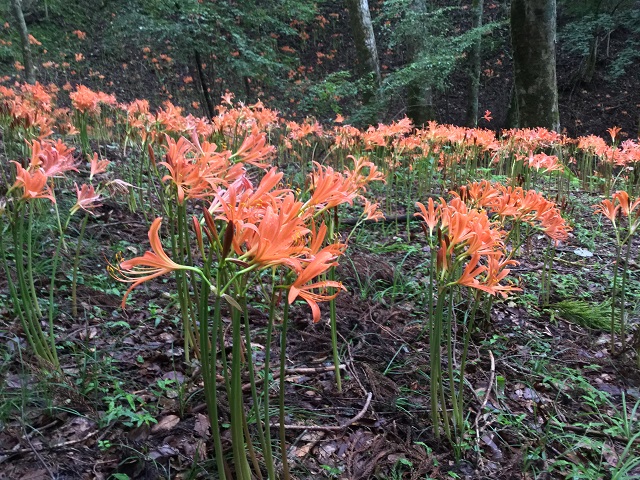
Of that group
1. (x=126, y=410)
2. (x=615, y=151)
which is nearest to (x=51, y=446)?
(x=126, y=410)

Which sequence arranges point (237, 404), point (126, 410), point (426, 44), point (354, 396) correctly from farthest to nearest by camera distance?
point (426, 44) → point (354, 396) → point (126, 410) → point (237, 404)

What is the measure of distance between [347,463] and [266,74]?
818 cm

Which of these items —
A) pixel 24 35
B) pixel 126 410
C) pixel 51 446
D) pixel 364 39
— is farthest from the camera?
pixel 364 39

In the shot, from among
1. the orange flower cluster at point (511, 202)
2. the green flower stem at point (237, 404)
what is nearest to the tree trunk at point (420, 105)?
the orange flower cluster at point (511, 202)

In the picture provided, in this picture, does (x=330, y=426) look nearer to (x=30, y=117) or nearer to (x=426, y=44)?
(x=30, y=117)

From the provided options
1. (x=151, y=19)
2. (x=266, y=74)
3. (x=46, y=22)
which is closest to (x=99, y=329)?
(x=151, y=19)

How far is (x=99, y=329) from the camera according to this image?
220cm

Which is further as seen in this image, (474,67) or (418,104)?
(474,67)

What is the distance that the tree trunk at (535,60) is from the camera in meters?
6.89

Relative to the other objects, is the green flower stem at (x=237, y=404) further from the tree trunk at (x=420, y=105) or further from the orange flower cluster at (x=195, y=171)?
the tree trunk at (x=420, y=105)

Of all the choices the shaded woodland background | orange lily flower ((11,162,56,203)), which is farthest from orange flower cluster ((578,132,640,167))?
orange lily flower ((11,162,56,203))

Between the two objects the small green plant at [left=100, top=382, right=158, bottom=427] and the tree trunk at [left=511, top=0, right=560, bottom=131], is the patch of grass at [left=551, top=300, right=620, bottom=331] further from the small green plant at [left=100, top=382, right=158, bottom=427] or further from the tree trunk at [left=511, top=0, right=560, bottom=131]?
the tree trunk at [left=511, top=0, right=560, bottom=131]

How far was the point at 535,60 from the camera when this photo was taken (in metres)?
7.10

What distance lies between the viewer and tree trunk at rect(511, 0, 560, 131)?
6.89m
